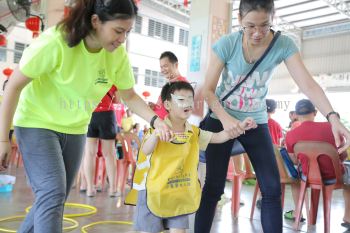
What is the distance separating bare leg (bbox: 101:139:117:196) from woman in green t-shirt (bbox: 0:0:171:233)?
2.44m

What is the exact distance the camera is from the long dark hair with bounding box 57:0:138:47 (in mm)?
1543

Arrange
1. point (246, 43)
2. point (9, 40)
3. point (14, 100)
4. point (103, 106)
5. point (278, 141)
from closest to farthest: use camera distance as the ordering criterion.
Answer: point (14, 100) < point (246, 43) < point (103, 106) < point (278, 141) < point (9, 40)

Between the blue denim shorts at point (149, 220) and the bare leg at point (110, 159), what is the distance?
6.66 feet

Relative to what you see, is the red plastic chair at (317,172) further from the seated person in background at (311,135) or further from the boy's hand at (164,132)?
the boy's hand at (164,132)

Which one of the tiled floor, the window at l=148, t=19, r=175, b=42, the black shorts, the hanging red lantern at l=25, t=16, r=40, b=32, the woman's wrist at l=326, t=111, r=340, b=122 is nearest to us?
the woman's wrist at l=326, t=111, r=340, b=122

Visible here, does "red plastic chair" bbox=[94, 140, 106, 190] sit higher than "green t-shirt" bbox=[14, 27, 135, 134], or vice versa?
"green t-shirt" bbox=[14, 27, 135, 134]

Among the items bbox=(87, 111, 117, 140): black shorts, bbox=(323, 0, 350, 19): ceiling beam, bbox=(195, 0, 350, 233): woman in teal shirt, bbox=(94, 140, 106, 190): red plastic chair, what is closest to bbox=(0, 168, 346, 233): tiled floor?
bbox=(94, 140, 106, 190): red plastic chair

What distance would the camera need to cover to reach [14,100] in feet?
5.03

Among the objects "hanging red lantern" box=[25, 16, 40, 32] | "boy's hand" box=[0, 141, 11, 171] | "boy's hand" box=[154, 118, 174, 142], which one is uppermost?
"hanging red lantern" box=[25, 16, 40, 32]

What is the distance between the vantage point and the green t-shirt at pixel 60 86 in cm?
155

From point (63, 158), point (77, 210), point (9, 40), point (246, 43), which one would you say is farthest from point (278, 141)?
point (9, 40)

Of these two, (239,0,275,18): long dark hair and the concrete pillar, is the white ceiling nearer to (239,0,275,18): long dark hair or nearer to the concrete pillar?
the concrete pillar

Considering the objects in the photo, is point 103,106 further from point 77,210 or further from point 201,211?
point 201,211

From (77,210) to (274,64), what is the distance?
7.57 feet
